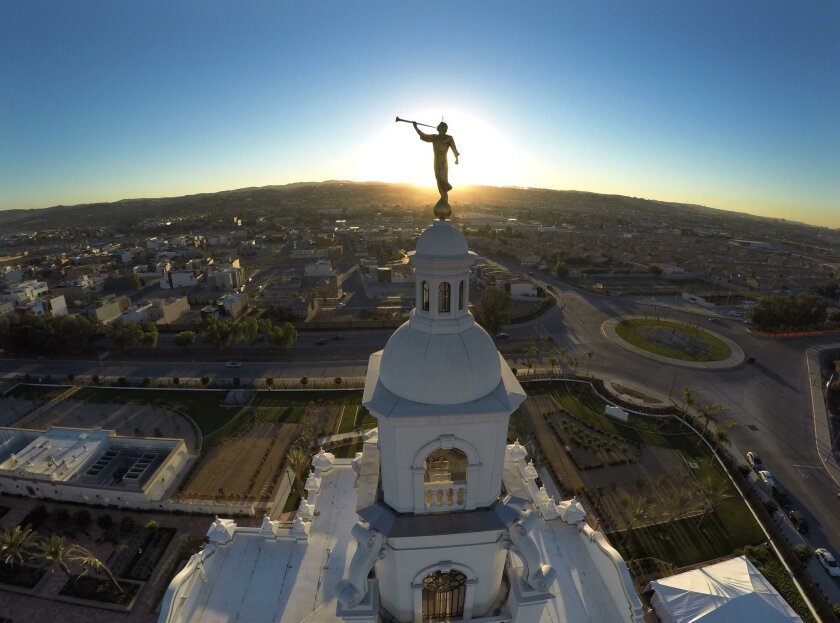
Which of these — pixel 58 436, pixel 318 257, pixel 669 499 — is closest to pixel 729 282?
pixel 669 499

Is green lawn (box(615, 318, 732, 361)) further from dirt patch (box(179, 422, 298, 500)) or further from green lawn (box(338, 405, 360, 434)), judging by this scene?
dirt patch (box(179, 422, 298, 500))

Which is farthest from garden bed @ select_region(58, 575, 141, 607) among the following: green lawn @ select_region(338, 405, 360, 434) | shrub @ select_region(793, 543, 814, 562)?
shrub @ select_region(793, 543, 814, 562)

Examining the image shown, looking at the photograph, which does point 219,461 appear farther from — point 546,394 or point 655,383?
point 655,383

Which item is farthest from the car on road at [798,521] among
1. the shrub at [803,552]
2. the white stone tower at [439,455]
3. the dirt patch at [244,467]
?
the dirt patch at [244,467]

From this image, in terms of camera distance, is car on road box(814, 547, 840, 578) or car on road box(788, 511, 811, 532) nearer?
car on road box(814, 547, 840, 578)

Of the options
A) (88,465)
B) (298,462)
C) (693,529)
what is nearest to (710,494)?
(693,529)

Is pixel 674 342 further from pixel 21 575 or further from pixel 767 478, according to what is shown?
pixel 21 575

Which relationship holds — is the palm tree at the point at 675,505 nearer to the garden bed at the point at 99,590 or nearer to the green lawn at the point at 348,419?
the green lawn at the point at 348,419
